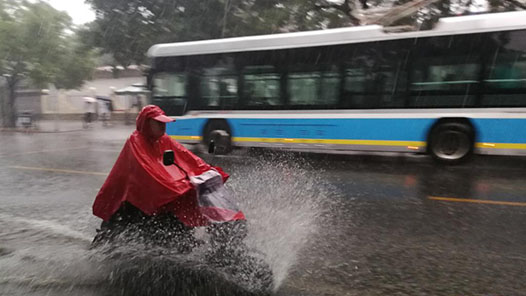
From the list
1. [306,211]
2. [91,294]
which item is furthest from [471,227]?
[91,294]

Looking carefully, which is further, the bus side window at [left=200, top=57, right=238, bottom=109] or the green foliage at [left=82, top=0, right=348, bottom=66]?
the green foliage at [left=82, top=0, right=348, bottom=66]

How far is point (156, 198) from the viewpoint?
279 centimetres

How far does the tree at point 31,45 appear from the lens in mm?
21703

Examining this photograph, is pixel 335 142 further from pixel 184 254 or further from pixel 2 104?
pixel 2 104

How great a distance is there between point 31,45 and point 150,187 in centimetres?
2355

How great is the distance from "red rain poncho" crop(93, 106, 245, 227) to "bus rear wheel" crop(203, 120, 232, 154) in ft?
25.3

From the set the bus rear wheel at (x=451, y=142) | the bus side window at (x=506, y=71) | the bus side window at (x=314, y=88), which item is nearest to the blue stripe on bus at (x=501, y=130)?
the bus rear wheel at (x=451, y=142)

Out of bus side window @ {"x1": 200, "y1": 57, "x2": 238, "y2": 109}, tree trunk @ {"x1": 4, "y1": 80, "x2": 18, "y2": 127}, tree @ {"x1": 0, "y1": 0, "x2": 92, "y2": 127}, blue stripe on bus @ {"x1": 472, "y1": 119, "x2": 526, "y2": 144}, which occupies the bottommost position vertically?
tree trunk @ {"x1": 4, "y1": 80, "x2": 18, "y2": 127}

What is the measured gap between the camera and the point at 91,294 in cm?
302

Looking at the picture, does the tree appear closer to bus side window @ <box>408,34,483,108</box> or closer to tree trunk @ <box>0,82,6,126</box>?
tree trunk @ <box>0,82,6,126</box>

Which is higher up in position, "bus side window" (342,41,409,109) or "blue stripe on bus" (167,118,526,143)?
"bus side window" (342,41,409,109)

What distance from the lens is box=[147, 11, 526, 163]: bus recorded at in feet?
27.1

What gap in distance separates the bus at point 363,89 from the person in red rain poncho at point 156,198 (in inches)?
A: 270

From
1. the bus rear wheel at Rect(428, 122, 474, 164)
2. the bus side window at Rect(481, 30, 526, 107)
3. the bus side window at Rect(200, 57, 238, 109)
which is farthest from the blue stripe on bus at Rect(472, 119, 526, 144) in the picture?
the bus side window at Rect(200, 57, 238, 109)
